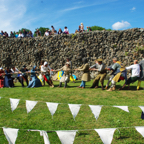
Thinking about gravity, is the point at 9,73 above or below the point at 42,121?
above

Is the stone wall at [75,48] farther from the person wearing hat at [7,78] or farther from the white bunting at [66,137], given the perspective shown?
the white bunting at [66,137]

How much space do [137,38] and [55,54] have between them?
912 cm

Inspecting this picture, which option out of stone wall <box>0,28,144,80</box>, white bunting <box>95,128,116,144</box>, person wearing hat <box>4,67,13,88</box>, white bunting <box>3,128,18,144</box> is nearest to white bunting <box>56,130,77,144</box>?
white bunting <box>95,128,116,144</box>

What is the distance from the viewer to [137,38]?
14.2 m

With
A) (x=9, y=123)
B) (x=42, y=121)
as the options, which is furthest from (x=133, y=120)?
(x=9, y=123)

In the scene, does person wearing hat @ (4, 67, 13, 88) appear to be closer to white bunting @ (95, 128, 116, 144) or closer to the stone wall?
the stone wall

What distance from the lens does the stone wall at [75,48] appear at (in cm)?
1444

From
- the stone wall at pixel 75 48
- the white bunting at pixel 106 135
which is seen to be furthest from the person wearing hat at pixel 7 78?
the white bunting at pixel 106 135

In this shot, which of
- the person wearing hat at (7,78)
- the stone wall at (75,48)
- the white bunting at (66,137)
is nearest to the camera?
the white bunting at (66,137)

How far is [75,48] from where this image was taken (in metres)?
16.2

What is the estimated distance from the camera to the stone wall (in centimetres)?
1444

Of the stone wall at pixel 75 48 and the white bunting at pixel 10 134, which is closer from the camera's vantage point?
the white bunting at pixel 10 134

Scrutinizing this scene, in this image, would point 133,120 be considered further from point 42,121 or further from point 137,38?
point 137,38

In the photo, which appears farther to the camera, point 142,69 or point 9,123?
point 142,69
